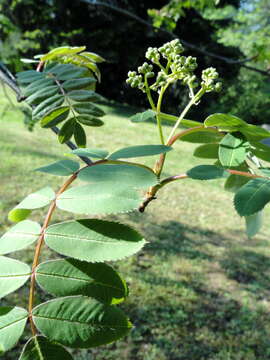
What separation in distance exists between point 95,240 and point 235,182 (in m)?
0.56

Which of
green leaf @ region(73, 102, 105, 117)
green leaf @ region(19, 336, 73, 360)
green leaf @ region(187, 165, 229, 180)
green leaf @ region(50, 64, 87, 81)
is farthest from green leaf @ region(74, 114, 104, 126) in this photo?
green leaf @ region(19, 336, 73, 360)

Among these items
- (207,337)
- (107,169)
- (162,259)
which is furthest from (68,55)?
(162,259)

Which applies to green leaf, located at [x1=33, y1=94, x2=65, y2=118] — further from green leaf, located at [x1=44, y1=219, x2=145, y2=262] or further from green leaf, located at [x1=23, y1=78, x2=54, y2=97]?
green leaf, located at [x1=44, y1=219, x2=145, y2=262]

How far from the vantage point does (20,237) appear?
0.60m

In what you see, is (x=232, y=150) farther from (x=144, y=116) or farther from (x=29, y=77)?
(x=29, y=77)

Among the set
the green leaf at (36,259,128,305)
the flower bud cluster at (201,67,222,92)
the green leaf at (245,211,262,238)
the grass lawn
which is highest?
the flower bud cluster at (201,67,222,92)

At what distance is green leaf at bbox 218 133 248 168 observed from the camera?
720mm

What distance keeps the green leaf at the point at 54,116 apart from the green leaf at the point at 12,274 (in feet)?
1.49

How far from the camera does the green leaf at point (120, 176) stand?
0.59 meters

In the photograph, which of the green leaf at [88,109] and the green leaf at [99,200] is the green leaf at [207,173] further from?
the green leaf at [88,109]

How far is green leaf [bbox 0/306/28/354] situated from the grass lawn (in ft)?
7.19

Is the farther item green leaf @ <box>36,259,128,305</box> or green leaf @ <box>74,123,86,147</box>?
green leaf @ <box>74,123,86,147</box>

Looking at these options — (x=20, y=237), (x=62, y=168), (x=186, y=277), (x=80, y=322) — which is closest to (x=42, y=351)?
(x=80, y=322)

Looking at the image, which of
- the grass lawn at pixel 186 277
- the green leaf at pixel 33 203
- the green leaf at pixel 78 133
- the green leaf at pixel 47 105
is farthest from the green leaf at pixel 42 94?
the grass lawn at pixel 186 277
